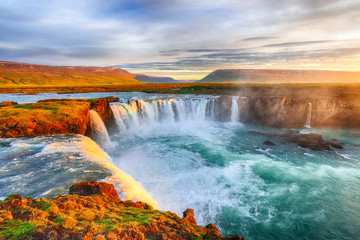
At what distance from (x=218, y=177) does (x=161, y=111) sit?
2132 centimetres

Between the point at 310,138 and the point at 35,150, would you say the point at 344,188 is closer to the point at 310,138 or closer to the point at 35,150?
the point at 310,138

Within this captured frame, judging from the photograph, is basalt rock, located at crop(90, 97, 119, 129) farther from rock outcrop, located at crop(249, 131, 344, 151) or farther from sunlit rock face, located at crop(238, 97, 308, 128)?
sunlit rock face, located at crop(238, 97, 308, 128)

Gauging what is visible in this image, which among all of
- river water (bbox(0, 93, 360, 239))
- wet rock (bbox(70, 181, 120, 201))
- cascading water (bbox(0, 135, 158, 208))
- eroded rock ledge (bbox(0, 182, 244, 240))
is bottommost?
river water (bbox(0, 93, 360, 239))

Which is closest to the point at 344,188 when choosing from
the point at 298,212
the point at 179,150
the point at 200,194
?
the point at 298,212

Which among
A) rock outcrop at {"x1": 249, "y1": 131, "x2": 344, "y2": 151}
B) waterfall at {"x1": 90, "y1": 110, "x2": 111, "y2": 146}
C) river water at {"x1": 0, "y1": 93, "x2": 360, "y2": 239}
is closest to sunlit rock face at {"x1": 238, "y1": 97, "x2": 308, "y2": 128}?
rock outcrop at {"x1": 249, "y1": 131, "x2": 344, "y2": 151}

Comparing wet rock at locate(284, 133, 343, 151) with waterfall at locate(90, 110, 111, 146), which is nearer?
wet rock at locate(284, 133, 343, 151)

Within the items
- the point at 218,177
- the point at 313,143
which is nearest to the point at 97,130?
the point at 218,177

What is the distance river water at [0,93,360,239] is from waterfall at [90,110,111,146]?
14 cm

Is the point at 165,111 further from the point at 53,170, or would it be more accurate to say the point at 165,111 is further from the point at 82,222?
the point at 82,222

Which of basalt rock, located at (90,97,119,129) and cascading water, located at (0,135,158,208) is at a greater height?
basalt rock, located at (90,97,119,129)

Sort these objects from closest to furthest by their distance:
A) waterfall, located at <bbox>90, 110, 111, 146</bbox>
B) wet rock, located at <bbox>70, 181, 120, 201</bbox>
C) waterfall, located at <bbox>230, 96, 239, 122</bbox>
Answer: wet rock, located at <bbox>70, 181, 120, 201</bbox>, waterfall, located at <bbox>90, 110, 111, 146</bbox>, waterfall, located at <bbox>230, 96, 239, 122</bbox>

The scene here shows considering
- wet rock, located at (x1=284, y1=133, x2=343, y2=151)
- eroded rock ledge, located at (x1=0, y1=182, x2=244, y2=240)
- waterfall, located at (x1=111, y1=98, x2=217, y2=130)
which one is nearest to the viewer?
eroded rock ledge, located at (x1=0, y1=182, x2=244, y2=240)

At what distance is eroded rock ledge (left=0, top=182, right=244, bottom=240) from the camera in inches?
142

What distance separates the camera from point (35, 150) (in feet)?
38.6
